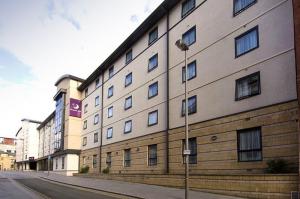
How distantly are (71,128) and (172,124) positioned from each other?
30.4 meters

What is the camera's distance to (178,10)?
102 feet

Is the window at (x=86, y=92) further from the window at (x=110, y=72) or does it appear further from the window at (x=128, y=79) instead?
the window at (x=128, y=79)

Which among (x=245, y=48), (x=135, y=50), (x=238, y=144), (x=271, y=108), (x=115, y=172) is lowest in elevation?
(x=115, y=172)

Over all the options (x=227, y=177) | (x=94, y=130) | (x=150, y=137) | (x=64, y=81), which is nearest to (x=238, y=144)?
(x=227, y=177)

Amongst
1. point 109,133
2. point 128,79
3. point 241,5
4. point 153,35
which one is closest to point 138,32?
point 153,35

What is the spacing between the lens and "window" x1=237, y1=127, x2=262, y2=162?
20.7 metres

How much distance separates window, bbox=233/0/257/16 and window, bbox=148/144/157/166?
13.6m

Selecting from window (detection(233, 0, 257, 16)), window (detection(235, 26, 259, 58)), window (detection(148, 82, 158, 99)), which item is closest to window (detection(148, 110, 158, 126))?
window (detection(148, 82, 158, 99))

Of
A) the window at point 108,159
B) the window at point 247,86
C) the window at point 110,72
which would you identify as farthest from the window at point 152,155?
the window at point 110,72

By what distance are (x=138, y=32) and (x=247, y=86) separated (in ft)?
58.7

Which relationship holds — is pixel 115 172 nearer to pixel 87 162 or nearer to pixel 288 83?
pixel 87 162

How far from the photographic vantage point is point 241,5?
23562 mm

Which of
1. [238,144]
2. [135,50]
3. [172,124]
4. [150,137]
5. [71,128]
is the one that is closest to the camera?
[238,144]

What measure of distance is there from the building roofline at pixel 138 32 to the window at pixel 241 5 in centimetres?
796
